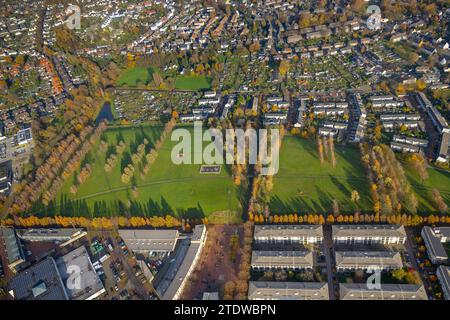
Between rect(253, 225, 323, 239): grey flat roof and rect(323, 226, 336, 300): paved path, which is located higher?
rect(253, 225, 323, 239): grey flat roof

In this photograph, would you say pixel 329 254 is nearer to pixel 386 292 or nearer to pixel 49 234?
pixel 386 292

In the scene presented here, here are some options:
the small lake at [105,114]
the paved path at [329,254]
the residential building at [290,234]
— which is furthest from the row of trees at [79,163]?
the paved path at [329,254]

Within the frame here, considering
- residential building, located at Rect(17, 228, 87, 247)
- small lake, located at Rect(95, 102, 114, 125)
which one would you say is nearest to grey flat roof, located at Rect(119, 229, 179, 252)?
residential building, located at Rect(17, 228, 87, 247)

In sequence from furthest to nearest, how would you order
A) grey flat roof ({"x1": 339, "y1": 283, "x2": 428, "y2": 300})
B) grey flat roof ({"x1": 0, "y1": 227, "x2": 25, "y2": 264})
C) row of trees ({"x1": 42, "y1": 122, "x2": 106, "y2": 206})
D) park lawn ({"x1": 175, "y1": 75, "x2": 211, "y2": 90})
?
park lawn ({"x1": 175, "y1": 75, "x2": 211, "y2": 90})
row of trees ({"x1": 42, "y1": 122, "x2": 106, "y2": 206})
grey flat roof ({"x1": 0, "y1": 227, "x2": 25, "y2": 264})
grey flat roof ({"x1": 339, "y1": 283, "x2": 428, "y2": 300})

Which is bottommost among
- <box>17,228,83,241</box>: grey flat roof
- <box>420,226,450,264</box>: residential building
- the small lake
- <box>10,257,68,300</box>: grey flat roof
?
<box>10,257,68,300</box>: grey flat roof

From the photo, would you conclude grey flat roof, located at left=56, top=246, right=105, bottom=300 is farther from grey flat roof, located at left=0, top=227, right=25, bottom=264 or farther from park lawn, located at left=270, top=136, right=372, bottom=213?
park lawn, located at left=270, top=136, right=372, bottom=213

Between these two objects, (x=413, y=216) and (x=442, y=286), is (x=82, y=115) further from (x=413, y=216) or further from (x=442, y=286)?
(x=442, y=286)

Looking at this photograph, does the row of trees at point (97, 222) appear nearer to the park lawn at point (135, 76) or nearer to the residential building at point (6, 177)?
the residential building at point (6, 177)
